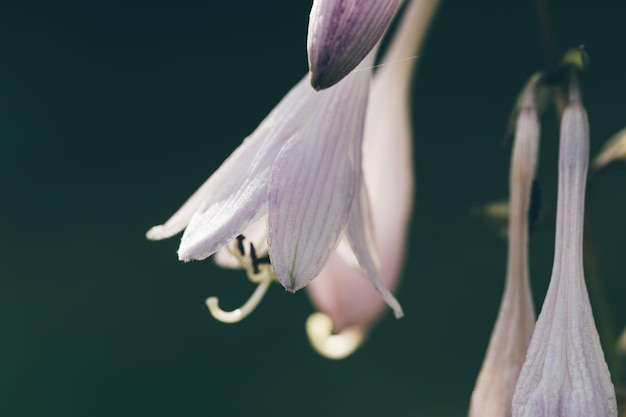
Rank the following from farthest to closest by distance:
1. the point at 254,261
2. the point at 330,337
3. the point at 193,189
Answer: the point at 193,189
the point at 330,337
the point at 254,261

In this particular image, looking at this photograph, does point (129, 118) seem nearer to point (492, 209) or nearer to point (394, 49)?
point (394, 49)

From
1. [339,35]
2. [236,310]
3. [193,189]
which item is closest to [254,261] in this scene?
[236,310]

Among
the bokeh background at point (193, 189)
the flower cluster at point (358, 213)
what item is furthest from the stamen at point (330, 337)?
the bokeh background at point (193, 189)

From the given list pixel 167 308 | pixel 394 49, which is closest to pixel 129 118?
pixel 167 308

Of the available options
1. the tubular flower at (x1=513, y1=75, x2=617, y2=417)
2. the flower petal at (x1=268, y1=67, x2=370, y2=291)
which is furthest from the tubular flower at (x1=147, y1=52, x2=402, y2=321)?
the tubular flower at (x1=513, y1=75, x2=617, y2=417)

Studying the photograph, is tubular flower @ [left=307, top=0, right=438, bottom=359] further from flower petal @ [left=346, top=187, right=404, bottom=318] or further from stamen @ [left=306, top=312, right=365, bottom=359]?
flower petal @ [left=346, top=187, right=404, bottom=318]

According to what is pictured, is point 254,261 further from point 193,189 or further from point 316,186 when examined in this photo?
point 193,189
